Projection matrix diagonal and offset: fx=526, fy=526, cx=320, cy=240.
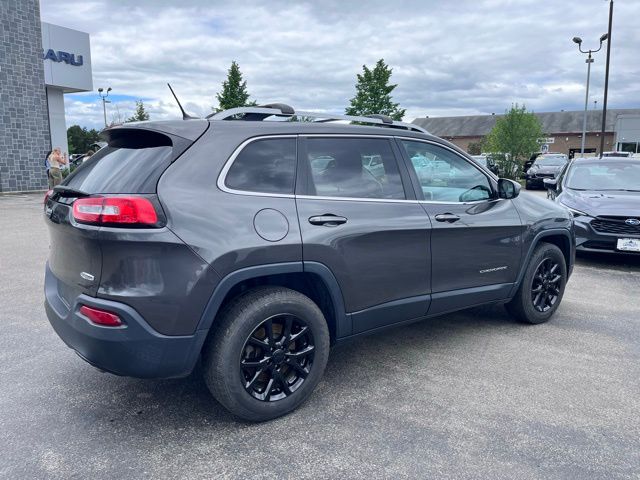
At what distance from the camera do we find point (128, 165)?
2.87 meters

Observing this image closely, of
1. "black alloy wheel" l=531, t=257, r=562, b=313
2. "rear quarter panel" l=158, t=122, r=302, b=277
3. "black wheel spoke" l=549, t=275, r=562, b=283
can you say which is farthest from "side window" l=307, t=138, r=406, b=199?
"black wheel spoke" l=549, t=275, r=562, b=283

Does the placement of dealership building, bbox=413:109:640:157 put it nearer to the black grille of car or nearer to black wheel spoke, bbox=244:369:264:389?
the black grille of car

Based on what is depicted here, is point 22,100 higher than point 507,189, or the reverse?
point 22,100

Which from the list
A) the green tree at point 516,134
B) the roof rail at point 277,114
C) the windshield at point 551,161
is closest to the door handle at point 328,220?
the roof rail at point 277,114

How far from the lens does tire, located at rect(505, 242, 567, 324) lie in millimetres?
4648

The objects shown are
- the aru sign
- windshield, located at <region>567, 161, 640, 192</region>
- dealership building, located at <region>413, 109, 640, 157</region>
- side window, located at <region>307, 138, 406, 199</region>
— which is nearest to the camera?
side window, located at <region>307, 138, 406, 199</region>

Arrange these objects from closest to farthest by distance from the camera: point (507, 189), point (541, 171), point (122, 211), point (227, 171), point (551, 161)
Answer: point (122, 211)
point (227, 171)
point (507, 189)
point (541, 171)
point (551, 161)

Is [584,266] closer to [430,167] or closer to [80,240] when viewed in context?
[430,167]

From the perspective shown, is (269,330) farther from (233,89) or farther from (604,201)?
(233,89)

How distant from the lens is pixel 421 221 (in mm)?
3646

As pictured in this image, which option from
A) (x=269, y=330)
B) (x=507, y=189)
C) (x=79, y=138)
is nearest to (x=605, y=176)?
(x=507, y=189)

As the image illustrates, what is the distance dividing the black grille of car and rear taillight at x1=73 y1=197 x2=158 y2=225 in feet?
20.6

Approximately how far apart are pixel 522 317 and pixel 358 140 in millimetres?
2422

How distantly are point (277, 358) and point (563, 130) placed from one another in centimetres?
8396
